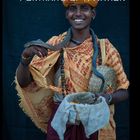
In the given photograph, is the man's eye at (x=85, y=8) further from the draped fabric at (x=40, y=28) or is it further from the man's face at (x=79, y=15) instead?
the draped fabric at (x=40, y=28)

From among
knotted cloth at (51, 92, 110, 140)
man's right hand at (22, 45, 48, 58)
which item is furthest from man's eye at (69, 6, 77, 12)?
knotted cloth at (51, 92, 110, 140)

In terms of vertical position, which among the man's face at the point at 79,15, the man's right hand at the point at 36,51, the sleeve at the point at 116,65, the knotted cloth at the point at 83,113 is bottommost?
the knotted cloth at the point at 83,113

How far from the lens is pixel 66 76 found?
3410 mm

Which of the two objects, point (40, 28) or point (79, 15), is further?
point (40, 28)

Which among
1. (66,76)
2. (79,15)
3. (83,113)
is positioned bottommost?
(83,113)

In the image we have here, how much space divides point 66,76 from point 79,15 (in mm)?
341

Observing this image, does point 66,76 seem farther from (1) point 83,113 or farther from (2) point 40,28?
(2) point 40,28

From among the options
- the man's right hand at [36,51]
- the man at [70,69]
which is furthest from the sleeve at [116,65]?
the man's right hand at [36,51]

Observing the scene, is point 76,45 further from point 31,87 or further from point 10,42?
point 10,42

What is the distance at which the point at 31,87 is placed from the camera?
11.6 ft

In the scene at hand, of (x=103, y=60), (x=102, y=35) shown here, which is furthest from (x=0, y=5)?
(x=103, y=60)

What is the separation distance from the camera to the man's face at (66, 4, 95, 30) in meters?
3.42

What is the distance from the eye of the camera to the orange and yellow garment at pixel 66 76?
3.41m

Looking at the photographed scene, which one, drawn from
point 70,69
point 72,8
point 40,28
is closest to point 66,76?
point 70,69
